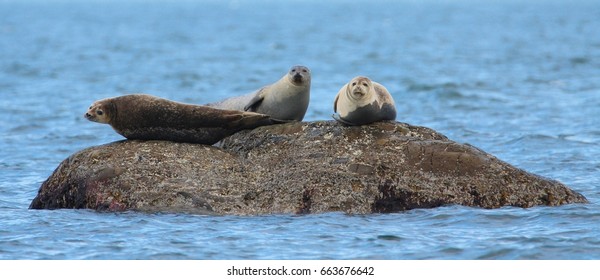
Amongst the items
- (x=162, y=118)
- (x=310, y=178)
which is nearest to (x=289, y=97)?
(x=162, y=118)

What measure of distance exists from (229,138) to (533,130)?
320 inches

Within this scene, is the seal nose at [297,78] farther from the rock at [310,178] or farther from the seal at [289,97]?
the rock at [310,178]

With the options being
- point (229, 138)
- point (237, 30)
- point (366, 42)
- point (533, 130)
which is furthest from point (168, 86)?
point (237, 30)

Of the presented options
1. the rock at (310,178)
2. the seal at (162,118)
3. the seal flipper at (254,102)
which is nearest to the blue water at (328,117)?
the rock at (310,178)

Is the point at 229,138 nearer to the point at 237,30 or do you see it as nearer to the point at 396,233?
the point at 396,233

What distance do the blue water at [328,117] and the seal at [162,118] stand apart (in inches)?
43.5

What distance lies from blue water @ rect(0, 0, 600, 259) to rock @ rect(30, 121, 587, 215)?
170mm

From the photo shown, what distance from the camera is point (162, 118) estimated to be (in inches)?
415

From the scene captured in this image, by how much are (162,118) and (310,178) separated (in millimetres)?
1673

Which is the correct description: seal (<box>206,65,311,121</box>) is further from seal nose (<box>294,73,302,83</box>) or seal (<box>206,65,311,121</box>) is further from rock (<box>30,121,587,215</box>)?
rock (<box>30,121,587,215</box>)

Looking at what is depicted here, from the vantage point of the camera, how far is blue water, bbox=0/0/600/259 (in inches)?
350

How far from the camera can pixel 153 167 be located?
397 inches

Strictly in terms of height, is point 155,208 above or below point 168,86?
below

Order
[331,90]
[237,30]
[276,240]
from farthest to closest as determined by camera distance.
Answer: [237,30], [331,90], [276,240]
